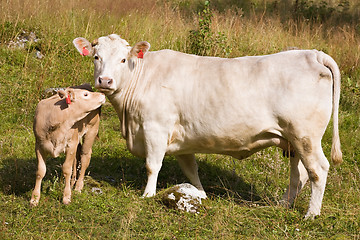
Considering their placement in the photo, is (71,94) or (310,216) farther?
(71,94)

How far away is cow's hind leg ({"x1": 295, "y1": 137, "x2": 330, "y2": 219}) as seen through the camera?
604 cm

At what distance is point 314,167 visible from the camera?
6086mm

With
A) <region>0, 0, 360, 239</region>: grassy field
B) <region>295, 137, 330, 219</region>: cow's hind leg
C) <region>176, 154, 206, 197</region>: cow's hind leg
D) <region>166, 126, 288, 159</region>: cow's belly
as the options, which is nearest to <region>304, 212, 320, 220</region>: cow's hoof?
<region>295, 137, 330, 219</region>: cow's hind leg

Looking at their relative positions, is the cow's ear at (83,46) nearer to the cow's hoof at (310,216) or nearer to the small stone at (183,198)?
the small stone at (183,198)

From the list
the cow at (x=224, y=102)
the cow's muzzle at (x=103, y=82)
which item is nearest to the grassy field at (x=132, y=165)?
the cow at (x=224, y=102)

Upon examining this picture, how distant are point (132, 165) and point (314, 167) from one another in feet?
9.73

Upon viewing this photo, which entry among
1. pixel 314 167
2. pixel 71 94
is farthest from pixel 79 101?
pixel 314 167

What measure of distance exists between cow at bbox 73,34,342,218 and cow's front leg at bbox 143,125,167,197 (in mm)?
13

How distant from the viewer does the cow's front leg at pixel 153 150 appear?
641cm

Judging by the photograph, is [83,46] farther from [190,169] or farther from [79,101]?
[190,169]

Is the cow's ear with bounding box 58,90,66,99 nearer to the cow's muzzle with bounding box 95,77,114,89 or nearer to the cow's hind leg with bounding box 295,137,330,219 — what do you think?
the cow's muzzle with bounding box 95,77,114,89

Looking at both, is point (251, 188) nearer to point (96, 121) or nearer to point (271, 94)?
point (271, 94)

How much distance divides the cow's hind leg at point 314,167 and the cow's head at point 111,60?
7.67 feet

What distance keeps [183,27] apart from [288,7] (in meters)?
7.71
